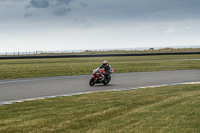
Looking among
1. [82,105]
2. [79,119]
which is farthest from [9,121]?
[82,105]

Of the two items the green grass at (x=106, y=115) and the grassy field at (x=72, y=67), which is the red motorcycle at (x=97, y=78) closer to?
the green grass at (x=106, y=115)

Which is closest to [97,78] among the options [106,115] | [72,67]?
[106,115]

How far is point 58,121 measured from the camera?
24.3ft

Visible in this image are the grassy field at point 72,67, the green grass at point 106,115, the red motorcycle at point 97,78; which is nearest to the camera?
the green grass at point 106,115

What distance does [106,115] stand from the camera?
793cm

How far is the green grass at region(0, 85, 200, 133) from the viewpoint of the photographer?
668 centimetres

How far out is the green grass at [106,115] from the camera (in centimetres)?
668

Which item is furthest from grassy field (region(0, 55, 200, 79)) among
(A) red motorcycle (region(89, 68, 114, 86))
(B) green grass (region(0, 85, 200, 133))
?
(B) green grass (region(0, 85, 200, 133))

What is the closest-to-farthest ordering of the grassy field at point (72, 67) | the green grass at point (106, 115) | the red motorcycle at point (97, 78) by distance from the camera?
the green grass at point (106, 115)
the red motorcycle at point (97, 78)
the grassy field at point (72, 67)

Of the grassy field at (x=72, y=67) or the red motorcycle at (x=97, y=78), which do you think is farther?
the grassy field at (x=72, y=67)

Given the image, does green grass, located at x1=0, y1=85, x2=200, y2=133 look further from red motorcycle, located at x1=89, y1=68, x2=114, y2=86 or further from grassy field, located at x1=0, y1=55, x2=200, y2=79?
grassy field, located at x1=0, y1=55, x2=200, y2=79

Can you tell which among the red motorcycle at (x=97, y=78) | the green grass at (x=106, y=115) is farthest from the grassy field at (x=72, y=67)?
the green grass at (x=106, y=115)

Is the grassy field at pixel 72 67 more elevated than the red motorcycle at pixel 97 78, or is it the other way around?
the red motorcycle at pixel 97 78

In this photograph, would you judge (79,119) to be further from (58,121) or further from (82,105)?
(82,105)
